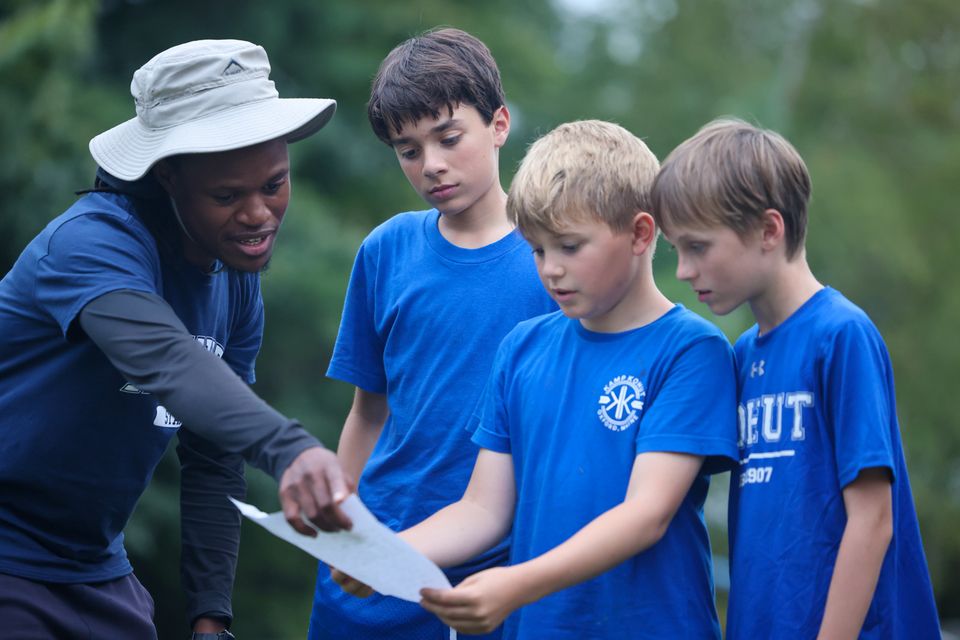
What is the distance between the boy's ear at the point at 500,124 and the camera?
3193mm

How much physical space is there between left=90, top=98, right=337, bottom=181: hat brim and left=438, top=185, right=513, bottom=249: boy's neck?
442 mm

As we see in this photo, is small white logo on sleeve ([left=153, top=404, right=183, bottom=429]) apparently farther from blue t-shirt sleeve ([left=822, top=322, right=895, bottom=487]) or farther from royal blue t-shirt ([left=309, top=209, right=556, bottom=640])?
blue t-shirt sleeve ([left=822, top=322, right=895, bottom=487])

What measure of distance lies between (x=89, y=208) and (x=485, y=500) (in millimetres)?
1079

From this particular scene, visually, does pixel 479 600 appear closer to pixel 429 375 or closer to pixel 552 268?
pixel 552 268

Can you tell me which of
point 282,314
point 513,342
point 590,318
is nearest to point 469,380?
point 513,342

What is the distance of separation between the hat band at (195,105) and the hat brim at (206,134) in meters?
0.01

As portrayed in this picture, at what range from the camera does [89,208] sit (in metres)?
2.67

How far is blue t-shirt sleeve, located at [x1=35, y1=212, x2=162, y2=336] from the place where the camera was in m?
2.48

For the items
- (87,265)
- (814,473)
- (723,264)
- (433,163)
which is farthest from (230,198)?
(814,473)

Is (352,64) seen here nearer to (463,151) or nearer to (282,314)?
(282,314)

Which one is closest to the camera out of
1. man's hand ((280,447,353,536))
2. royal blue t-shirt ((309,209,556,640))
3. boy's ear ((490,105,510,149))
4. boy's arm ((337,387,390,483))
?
man's hand ((280,447,353,536))

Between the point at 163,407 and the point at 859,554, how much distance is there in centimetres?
154

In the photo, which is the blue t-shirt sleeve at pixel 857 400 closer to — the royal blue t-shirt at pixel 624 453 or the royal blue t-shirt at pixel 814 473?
the royal blue t-shirt at pixel 814 473

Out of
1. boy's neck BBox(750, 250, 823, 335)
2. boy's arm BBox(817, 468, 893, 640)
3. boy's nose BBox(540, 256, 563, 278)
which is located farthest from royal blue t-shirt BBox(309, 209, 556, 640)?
boy's arm BBox(817, 468, 893, 640)
